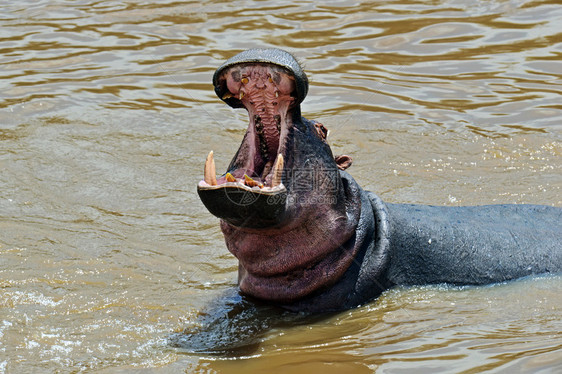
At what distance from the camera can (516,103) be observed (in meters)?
10.5

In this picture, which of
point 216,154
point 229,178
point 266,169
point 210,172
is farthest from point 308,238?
point 216,154

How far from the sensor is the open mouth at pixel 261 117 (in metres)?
5.23

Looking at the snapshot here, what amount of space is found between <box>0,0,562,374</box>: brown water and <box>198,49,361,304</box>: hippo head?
0.39 metres

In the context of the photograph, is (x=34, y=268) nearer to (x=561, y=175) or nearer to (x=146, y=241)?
(x=146, y=241)

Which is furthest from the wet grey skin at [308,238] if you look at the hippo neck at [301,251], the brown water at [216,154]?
the brown water at [216,154]

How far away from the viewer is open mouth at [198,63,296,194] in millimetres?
5234

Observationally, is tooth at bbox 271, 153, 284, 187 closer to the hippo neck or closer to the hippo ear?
the hippo neck

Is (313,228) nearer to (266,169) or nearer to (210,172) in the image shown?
(266,169)

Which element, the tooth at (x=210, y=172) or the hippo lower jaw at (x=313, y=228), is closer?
the tooth at (x=210, y=172)

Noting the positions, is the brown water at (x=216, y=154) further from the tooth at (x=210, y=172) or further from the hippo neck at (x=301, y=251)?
the tooth at (x=210, y=172)

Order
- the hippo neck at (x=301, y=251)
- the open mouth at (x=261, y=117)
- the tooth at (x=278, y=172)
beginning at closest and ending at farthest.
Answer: the tooth at (x=278, y=172) → the open mouth at (x=261, y=117) → the hippo neck at (x=301, y=251)

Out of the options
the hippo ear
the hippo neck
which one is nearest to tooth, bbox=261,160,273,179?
the hippo neck

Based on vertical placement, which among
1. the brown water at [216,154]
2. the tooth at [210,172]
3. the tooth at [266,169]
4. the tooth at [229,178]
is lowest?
the brown water at [216,154]

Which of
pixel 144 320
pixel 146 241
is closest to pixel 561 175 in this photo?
pixel 146 241
